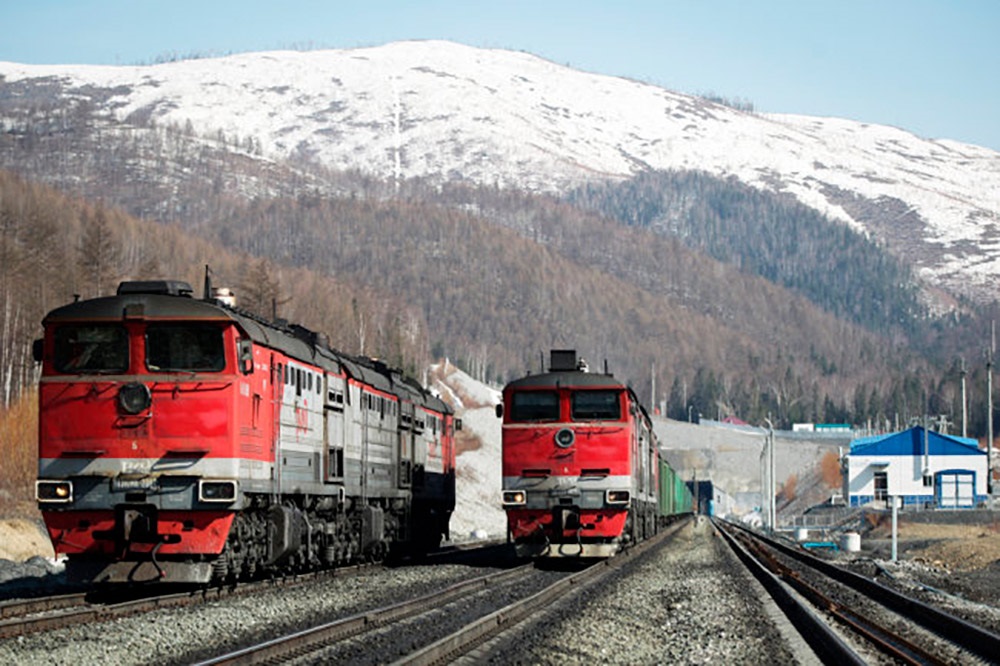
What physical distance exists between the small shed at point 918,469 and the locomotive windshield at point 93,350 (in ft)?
351

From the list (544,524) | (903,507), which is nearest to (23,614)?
(544,524)

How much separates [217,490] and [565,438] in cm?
1419

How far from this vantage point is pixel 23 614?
70.0 feet

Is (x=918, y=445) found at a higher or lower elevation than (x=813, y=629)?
higher

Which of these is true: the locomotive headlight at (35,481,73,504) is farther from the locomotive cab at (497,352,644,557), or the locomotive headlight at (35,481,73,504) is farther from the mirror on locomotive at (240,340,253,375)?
the locomotive cab at (497,352,644,557)

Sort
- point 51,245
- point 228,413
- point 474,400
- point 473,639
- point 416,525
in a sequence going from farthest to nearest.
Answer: point 474,400, point 51,245, point 416,525, point 228,413, point 473,639

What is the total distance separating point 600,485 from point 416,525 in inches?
316

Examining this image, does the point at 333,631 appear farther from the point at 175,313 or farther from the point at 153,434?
the point at 175,313

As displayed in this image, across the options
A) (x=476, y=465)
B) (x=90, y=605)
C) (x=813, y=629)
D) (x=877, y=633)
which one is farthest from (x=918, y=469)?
(x=90, y=605)

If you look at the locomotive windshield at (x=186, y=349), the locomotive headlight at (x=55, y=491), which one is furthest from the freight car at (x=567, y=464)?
the locomotive headlight at (x=55, y=491)

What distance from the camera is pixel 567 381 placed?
1430 inches

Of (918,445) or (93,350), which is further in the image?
(918,445)

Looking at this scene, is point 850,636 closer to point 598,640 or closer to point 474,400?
point 598,640

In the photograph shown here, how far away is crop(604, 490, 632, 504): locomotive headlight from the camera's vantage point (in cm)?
3525
